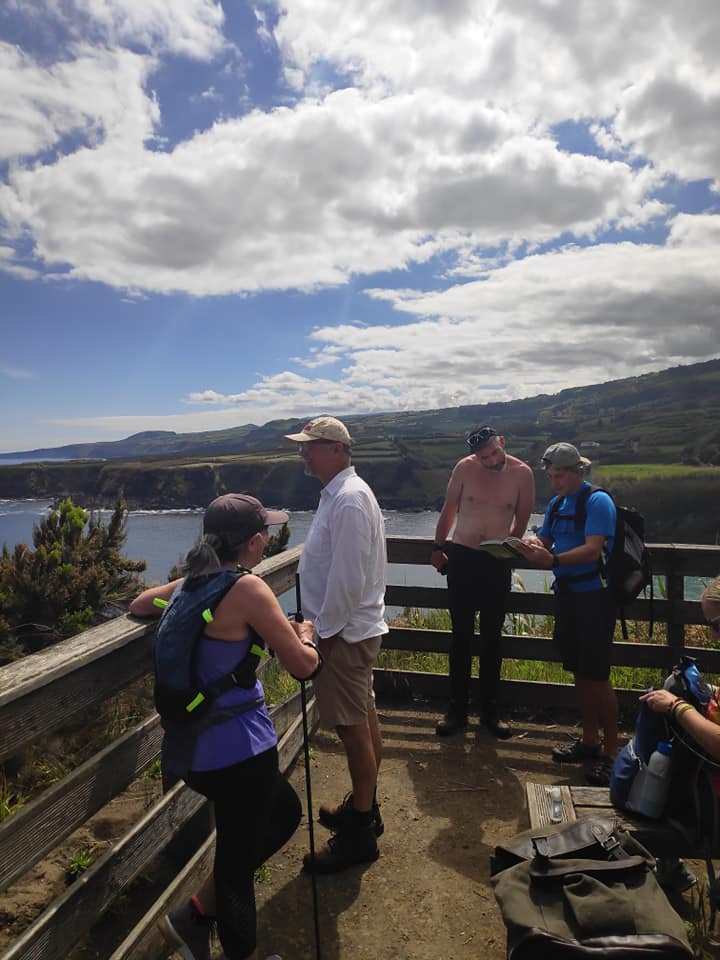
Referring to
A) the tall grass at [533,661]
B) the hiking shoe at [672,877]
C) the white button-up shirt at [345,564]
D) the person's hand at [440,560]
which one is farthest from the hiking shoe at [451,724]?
the hiking shoe at [672,877]

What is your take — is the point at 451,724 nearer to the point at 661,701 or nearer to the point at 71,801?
the point at 661,701

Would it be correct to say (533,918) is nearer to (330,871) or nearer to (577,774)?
(330,871)

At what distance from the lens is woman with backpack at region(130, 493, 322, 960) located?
78.5 inches

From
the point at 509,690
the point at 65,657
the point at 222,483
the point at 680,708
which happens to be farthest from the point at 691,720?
the point at 222,483

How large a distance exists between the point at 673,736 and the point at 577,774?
1.82 m

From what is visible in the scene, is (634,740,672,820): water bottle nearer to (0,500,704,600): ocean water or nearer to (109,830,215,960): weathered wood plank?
(109,830,215,960): weathered wood plank

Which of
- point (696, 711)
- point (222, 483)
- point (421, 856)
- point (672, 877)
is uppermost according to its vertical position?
point (696, 711)

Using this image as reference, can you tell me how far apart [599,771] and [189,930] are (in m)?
2.65

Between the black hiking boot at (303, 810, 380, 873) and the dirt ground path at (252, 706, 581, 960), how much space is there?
0.17 feet

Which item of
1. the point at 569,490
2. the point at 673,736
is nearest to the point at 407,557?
the point at 569,490

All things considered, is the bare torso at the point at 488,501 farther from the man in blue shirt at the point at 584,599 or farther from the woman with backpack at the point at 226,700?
the woman with backpack at the point at 226,700

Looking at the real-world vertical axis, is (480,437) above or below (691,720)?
above

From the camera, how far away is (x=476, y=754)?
14.3 feet

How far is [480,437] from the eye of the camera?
4391 mm
